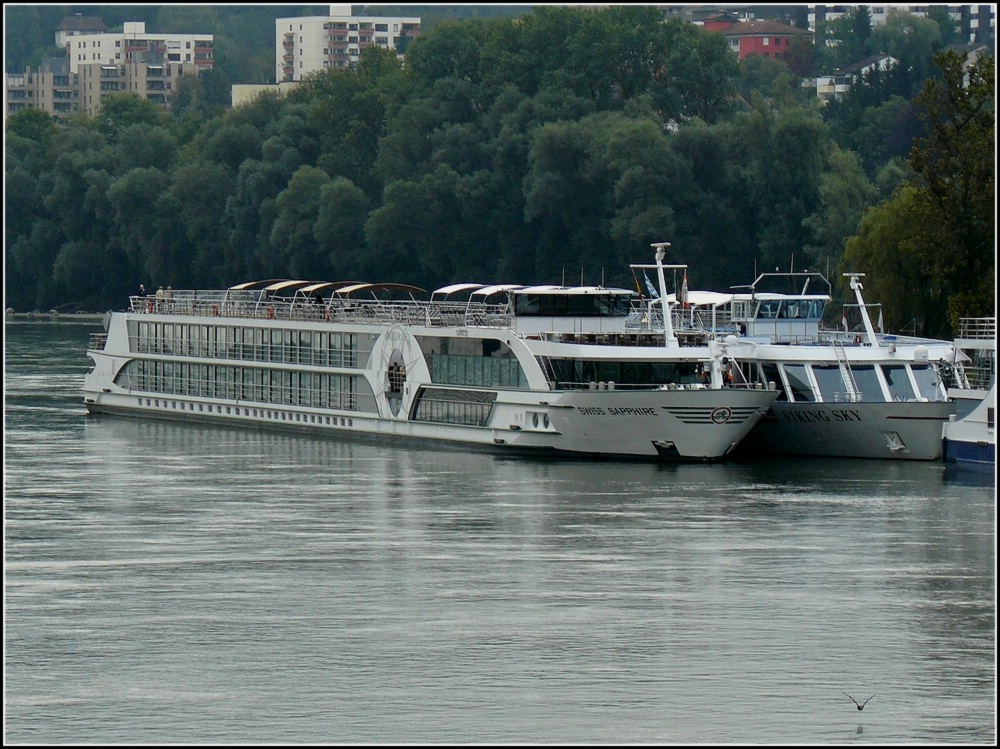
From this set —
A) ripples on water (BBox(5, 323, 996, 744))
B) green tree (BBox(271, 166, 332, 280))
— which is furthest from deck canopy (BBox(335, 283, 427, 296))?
green tree (BBox(271, 166, 332, 280))

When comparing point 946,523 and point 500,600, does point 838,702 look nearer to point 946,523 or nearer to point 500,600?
point 500,600

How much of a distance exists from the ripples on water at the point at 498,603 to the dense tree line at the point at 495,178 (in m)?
27.5

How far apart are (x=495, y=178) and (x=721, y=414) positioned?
6249 cm

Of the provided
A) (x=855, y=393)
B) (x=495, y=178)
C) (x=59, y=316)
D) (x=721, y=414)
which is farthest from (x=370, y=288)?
(x=59, y=316)

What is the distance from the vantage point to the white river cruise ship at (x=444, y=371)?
59.3m

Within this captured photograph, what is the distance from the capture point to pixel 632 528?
48156mm

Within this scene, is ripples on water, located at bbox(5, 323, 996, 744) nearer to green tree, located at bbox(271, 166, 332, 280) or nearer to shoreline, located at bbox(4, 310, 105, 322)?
green tree, located at bbox(271, 166, 332, 280)

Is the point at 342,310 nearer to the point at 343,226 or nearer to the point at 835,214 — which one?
the point at 835,214

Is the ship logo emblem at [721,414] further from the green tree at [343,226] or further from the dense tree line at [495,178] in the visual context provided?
the green tree at [343,226]

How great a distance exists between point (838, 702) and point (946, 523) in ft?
53.8

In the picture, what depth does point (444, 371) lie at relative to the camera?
6425cm

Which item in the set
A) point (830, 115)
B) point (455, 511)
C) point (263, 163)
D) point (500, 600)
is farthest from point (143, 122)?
point (500, 600)

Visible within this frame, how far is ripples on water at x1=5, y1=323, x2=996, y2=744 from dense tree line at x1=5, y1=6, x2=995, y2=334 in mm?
27517

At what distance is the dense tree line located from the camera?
10762cm
